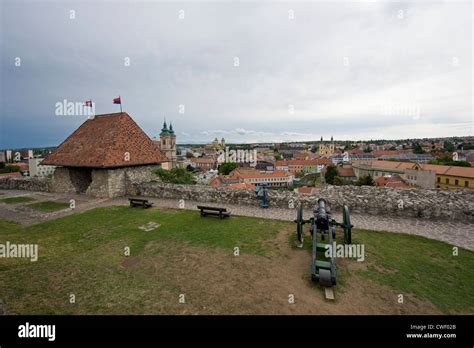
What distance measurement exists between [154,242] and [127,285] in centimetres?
201

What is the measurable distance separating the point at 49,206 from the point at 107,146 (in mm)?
3828

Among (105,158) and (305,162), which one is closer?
(105,158)

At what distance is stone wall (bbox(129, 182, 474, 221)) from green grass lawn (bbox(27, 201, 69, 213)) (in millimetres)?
5126

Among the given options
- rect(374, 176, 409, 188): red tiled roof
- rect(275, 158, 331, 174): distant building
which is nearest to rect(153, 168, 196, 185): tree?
rect(374, 176, 409, 188): red tiled roof

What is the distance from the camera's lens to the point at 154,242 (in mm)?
6176

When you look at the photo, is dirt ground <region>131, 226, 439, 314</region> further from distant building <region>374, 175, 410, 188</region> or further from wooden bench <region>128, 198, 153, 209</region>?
distant building <region>374, 175, 410, 188</region>

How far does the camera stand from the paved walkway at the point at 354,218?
6332mm

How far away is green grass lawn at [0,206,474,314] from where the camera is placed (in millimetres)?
3824

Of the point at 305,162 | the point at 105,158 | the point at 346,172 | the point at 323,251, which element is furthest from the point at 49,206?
the point at 305,162

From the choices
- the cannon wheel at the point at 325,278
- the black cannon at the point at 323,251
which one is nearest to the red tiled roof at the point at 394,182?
the black cannon at the point at 323,251

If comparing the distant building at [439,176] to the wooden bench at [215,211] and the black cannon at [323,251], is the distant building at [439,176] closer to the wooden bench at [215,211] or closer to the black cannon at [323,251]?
the black cannon at [323,251]

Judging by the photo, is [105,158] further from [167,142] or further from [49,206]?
[167,142]

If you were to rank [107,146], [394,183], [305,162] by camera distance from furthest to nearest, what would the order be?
[305,162]
[394,183]
[107,146]

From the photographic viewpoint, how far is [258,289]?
13.1 ft
